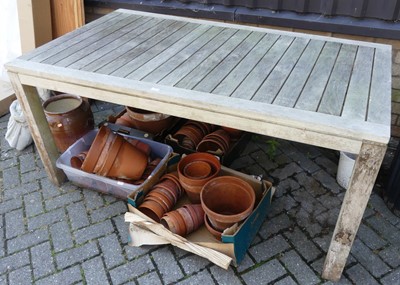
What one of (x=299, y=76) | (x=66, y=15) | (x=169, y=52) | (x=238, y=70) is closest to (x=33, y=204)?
(x=169, y=52)

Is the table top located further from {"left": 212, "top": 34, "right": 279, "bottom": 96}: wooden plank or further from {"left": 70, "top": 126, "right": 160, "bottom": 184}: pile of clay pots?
{"left": 70, "top": 126, "right": 160, "bottom": 184}: pile of clay pots

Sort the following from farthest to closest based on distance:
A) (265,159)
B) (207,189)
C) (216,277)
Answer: (265,159) < (207,189) < (216,277)

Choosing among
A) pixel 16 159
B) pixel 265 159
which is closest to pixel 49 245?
pixel 16 159

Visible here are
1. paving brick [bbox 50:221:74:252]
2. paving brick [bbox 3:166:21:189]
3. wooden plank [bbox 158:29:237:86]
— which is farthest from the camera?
paving brick [bbox 3:166:21:189]

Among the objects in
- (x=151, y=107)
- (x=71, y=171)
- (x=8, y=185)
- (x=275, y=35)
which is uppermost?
(x=275, y=35)

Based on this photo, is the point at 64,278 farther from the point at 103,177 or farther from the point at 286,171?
the point at 286,171

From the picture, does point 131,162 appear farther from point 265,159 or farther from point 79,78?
point 265,159

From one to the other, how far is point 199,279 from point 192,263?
0.39 feet

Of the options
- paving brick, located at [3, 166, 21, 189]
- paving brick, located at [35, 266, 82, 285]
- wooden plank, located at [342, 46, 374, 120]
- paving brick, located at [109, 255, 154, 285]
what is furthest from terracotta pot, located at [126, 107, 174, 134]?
wooden plank, located at [342, 46, 374, 120]

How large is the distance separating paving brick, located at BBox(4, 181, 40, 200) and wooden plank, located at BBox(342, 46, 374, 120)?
226cm

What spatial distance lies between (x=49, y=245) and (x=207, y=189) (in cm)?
107

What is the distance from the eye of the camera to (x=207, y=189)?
2.42 meters

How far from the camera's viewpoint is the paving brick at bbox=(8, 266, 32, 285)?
7.38ft

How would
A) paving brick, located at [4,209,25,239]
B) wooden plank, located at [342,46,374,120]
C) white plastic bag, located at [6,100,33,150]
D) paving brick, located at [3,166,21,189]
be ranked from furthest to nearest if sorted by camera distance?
white plastic bag, located at [6,100,33,150] → paving brick, located at [3,166,21,189] → paving brick, located at [4,209,25,239] → wooden plank, located at [342,46,374,120]
